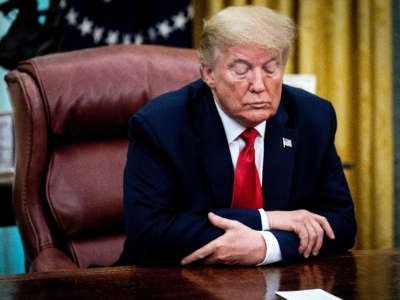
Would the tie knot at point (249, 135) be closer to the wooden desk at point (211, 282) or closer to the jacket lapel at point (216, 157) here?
the jacket lapel at point (216, 157)

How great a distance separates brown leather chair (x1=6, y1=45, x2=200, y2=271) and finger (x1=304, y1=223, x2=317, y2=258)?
0.69m

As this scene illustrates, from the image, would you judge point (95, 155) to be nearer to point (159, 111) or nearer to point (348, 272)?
point (159, 111)

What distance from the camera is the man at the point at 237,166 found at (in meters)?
1.02

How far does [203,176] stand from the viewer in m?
1.14

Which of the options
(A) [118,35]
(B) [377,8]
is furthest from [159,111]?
(B) [377,8]

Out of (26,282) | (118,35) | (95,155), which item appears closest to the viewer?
(26,282)

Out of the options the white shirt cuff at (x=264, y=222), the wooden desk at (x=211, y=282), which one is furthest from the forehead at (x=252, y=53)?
the wooden desk at (x=211, y=282)

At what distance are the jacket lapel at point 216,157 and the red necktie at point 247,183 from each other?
0.06ft

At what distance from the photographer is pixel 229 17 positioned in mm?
1071

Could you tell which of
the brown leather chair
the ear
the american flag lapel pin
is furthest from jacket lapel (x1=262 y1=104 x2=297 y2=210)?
the brown leather chair

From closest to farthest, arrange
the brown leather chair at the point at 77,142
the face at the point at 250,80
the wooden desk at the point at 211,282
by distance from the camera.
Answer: the wooden desk at the point at 211,282 < the face at the point at 250,80 < the brown leather chair at the point at 77,142

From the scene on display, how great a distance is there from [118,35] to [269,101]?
158cm

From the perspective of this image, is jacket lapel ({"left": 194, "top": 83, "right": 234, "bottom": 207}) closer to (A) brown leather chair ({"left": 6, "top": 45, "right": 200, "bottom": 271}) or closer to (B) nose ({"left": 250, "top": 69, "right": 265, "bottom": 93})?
(B) nose ({"left": 250, "top": 69, "right": 265, "bottom": 93})

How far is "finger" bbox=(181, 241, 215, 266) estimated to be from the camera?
0.96 meters
